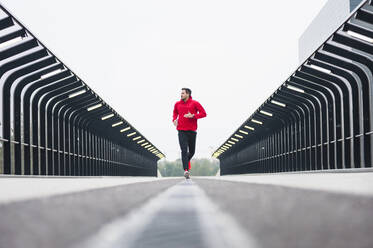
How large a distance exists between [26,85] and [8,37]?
10.0 feet

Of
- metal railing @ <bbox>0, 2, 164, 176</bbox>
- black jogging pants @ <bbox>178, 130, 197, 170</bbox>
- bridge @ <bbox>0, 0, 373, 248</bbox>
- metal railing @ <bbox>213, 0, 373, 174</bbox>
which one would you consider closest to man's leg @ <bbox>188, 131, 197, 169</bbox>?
black jogging pants @ <bbox>178, 130, 197, 170</bbox>

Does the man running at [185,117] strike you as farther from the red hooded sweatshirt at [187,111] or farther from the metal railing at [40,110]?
the metal railing at [40,110]

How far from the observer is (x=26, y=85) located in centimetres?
1107

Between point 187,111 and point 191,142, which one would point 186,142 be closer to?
point 191,142

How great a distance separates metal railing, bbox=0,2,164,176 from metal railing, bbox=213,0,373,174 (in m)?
5.15

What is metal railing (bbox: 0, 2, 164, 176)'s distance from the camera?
906cm

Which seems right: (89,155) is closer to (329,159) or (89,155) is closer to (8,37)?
(329,159)

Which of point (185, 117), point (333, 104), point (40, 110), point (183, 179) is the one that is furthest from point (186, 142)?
point (40, 110)

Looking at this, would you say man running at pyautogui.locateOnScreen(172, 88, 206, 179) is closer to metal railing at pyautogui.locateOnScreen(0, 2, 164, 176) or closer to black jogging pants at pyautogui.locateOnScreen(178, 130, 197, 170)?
black jogging pants at pyautogui.locateOnScreen(178, 130, 197, 170)

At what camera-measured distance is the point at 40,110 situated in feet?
42.5

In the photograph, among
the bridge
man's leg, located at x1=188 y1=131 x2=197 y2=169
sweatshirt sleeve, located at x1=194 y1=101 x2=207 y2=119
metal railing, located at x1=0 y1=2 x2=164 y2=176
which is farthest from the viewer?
man's leg, located at x1=188 y1=131 x2=197 y2=169

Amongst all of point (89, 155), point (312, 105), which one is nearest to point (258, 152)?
point (89, 155)

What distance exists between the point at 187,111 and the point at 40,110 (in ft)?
13.8

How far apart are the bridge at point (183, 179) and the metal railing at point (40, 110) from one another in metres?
0.03
